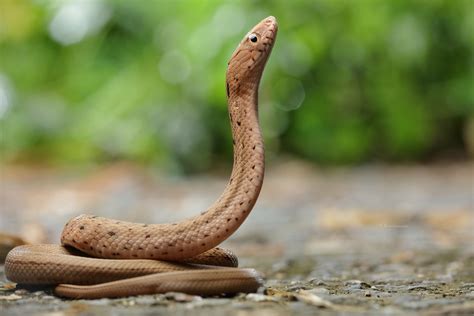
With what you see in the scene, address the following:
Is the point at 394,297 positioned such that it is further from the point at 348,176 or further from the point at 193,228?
the point at 348,176

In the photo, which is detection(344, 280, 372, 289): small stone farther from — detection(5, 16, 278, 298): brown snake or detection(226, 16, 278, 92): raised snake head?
detection(226, 16, 278, 92): raised snake head

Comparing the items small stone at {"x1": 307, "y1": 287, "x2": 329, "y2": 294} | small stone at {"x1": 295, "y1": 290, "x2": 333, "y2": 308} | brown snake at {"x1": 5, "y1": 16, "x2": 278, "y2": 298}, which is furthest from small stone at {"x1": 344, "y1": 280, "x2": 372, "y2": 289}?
brown snake at {"x1": 5, "y1": 16, "x2": 278, "y2": 298}

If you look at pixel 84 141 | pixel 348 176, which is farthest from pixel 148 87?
pixel 348 176

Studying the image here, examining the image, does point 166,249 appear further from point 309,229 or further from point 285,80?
point 285,80

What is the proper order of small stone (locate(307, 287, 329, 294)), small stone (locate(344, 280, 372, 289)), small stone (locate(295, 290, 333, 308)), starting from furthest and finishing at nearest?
small stone (locate(344, 280, 372, 289)), small stone (locate(307, 287, 329, 294)), small stone (locate(295, 290, 333, 308))

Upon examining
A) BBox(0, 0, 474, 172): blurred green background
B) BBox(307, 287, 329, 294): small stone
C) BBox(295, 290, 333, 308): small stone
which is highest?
BBox(0, 0, 474, 172): blurred green background
